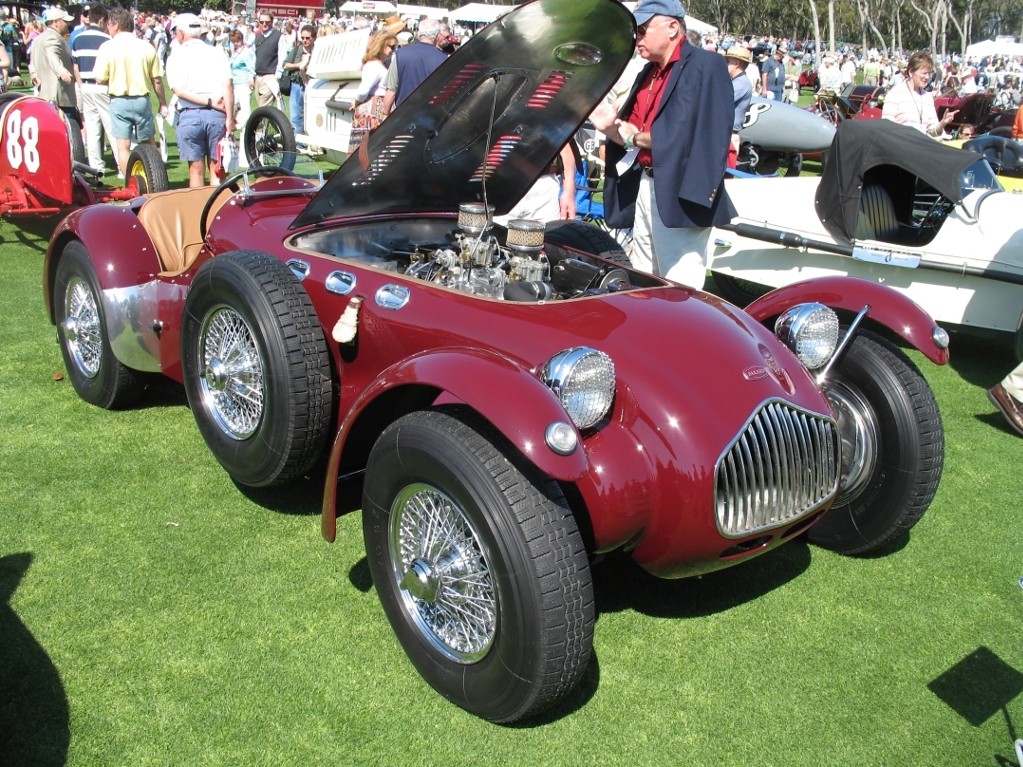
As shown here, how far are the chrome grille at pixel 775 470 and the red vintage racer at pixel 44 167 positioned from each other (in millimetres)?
5726

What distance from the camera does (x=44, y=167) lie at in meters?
6.98

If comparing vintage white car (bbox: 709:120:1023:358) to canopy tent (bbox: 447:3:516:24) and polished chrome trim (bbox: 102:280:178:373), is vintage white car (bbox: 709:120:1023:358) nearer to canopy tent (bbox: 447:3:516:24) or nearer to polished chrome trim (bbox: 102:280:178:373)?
polished chrome trim (bbox: 102:280:178:373)

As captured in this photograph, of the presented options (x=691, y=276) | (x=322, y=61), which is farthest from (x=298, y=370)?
(x=322, y=61)

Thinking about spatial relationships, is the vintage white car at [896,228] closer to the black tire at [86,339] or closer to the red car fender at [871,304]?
the red car fender at [871,304]

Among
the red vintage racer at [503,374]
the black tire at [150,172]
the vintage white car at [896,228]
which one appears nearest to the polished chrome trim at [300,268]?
the red vintage racer at [503,374]

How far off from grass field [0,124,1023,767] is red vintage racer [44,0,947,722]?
224mm

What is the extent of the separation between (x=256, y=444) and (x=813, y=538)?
2288 millimetres

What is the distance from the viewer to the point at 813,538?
3.56 metres

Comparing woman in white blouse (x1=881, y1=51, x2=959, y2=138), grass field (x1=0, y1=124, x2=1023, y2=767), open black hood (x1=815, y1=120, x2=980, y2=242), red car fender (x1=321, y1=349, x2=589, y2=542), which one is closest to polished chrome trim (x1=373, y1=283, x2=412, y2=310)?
red car fender (x1=321, y1=349, x2=589, y2=542)

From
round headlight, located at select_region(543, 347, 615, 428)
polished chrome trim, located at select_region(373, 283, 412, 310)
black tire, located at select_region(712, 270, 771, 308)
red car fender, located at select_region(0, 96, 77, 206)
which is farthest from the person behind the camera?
black tire, located at select_region(712, 270, 771, 308)

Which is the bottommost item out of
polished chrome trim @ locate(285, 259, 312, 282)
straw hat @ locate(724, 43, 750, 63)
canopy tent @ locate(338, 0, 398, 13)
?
canopy tent @ locate(338, 0, 398, 13)

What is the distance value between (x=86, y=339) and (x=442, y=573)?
2823mm

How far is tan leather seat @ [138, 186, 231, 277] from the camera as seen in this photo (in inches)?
170

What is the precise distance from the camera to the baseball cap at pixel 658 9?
14.2 ft
